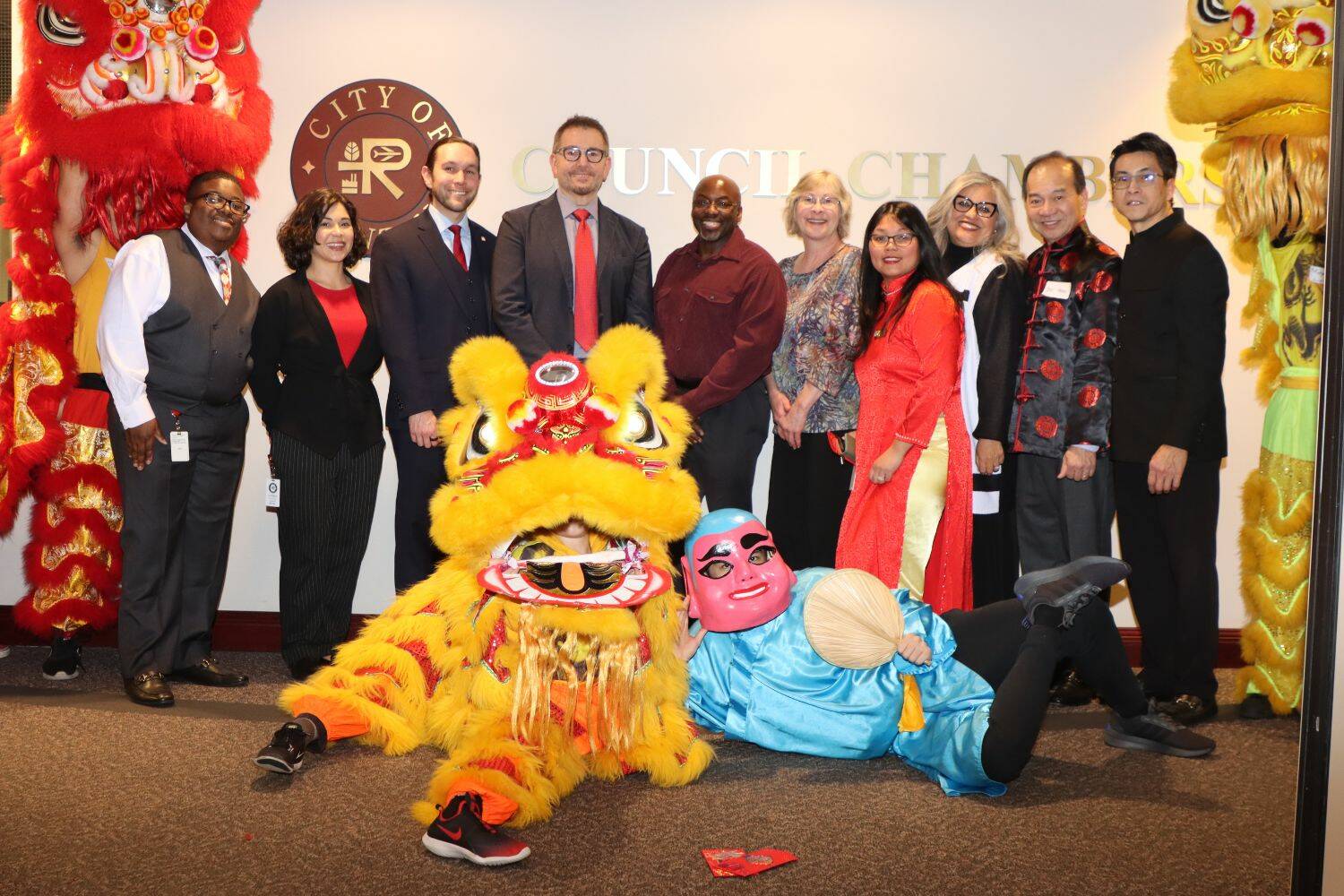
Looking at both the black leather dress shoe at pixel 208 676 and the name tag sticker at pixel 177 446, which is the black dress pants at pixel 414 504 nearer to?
the name tag sticker at pixel 177 446

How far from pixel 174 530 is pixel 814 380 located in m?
2.10

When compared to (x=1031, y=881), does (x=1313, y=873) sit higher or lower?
higher

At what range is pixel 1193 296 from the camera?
326 cm

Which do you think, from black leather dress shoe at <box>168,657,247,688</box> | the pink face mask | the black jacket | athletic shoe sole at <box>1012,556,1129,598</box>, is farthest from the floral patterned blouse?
black leather dress shoe at <box>168,657,247,688</box>

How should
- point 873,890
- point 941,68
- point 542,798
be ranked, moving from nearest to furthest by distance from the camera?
point 873,890
point 542,798
point 941,68

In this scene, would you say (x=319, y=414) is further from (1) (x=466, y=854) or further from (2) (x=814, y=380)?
(1) (x=466, y=854)

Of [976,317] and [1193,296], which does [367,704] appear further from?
[1193,296]

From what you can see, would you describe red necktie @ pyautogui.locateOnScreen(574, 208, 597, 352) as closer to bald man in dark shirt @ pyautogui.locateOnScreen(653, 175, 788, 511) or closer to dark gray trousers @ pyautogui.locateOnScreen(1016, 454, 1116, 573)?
bald man in dark shirt @ pyautogui.locateOnScreen(653, 175, 788, 511)

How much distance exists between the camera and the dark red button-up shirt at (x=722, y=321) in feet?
11.9

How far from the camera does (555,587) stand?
2.55 m

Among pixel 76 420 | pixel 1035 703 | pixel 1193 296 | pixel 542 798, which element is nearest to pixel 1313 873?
pixel 1035 703

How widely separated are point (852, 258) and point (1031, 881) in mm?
2110

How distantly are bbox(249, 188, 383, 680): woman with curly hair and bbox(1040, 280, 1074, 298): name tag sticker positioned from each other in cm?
220

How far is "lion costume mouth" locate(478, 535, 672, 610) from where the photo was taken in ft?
8.34
